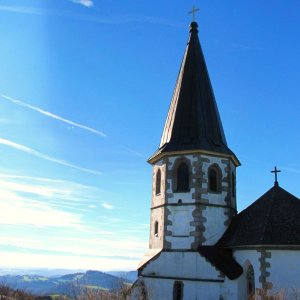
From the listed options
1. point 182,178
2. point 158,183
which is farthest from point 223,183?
point 158,183

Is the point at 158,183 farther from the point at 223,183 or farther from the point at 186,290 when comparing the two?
the point at 186,290

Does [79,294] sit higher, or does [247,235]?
[247,235]

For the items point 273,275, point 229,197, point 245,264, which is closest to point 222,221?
point 229,197

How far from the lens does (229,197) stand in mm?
25672

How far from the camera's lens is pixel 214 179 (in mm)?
25672

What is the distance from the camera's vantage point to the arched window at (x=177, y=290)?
2284 centimetres

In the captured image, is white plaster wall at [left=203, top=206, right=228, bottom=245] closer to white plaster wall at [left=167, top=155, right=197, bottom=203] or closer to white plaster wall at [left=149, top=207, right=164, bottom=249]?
white plaster wall at [left=167, top=155, right=197, bottom=203]

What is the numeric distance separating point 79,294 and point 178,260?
11716 mm

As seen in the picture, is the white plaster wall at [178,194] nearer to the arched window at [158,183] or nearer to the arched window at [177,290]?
the arched window at [158,183]

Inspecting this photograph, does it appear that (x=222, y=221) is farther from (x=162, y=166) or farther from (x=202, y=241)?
Result: (x=162, y=166)

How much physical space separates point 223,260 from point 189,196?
4150mm

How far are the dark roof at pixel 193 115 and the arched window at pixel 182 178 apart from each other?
1.18 metres

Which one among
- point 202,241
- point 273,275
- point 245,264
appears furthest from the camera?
point 202,241

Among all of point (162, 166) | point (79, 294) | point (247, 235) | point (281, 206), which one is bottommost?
point (79, 294)
